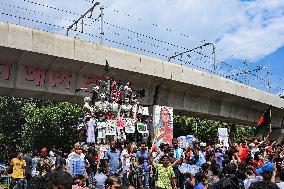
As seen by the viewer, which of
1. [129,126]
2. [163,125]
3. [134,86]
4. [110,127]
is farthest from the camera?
[134,86]

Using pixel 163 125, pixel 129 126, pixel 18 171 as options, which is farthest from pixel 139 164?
pixel 163 125

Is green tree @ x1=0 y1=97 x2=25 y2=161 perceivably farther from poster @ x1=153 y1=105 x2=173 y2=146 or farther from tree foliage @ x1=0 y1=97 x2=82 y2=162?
poster @ x1=153 y1=105 x2=173 y2=146

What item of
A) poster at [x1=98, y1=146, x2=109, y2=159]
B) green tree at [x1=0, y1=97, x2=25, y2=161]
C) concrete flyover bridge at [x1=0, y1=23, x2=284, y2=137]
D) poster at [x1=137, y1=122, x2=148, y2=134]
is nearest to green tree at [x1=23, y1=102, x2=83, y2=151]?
green tree at [x1=0, y1=97, x2=25, y2=161]

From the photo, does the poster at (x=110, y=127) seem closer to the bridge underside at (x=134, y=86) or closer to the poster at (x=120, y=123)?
the poster at (x=120, y=123)

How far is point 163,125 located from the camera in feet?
61.4

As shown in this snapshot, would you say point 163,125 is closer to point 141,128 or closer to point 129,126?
point 141,128

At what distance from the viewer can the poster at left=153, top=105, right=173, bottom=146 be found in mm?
18250

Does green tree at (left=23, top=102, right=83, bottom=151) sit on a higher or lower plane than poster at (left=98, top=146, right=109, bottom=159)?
higher

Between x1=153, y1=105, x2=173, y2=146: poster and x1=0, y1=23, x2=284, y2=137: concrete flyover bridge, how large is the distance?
1.63m

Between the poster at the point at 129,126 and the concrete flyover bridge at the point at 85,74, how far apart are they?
103 inches

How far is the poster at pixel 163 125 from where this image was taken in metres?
18.2

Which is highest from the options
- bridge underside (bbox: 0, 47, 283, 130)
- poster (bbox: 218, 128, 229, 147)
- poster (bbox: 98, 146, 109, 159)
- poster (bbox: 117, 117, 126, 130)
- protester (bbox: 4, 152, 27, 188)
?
bridge underside (bbox: 0, 47, 283, 130)

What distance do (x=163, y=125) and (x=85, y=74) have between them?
401 cm

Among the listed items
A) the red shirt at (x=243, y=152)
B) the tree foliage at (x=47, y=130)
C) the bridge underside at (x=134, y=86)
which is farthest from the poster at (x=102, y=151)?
the tree foliage at (x=47, y=130)
